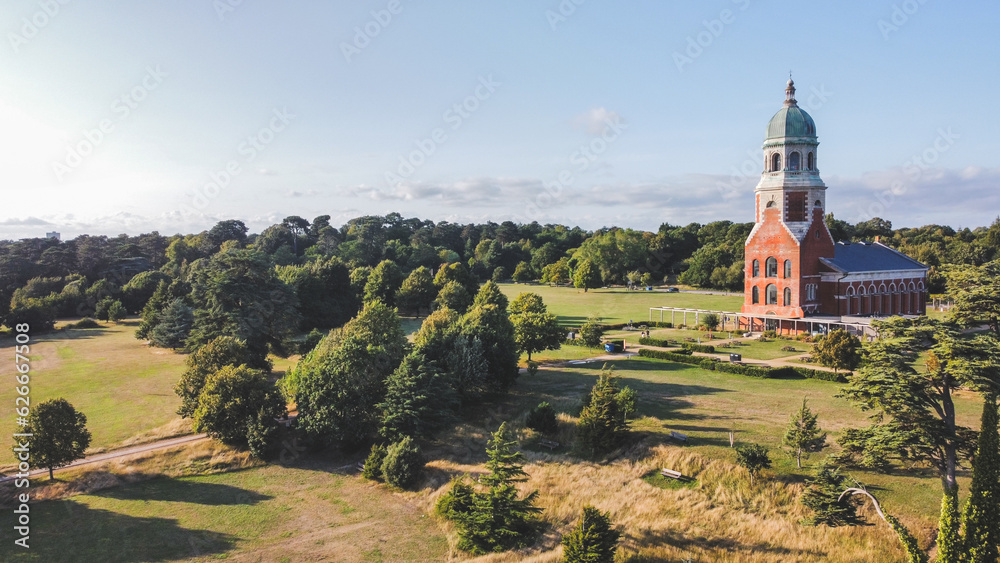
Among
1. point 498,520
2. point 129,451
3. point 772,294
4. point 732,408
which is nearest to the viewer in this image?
point 498,520

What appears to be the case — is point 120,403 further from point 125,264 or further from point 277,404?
point 125,264

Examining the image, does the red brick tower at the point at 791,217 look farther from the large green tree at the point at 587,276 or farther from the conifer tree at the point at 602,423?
the large green tree at the point at 587,276

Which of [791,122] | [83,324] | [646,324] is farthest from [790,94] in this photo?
[83,324]

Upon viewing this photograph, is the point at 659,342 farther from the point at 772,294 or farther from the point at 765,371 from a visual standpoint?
the point at 772,294

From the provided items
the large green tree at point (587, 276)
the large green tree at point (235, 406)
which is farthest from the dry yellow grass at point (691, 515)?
the large green tree at point (587, 276)

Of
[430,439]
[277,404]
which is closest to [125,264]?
[277,404]

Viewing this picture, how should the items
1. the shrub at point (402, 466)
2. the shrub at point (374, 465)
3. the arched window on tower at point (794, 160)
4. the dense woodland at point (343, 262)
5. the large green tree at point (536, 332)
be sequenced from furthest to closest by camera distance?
1. the dense woodland at point (343, 262)
2. the arched window on tower at point (794, 160)
3. the large green tree at point (536, 332)
4. the shrub at point (374, 465)
5. the shrub at point (402, 466)
